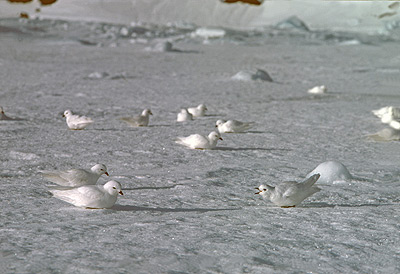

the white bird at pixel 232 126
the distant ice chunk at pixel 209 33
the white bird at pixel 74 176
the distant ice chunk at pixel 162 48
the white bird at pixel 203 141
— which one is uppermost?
the white bird at pixel 74 176

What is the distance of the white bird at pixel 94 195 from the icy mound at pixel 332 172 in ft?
4.77

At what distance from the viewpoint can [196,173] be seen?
4102 mm

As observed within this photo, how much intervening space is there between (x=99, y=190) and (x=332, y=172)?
1.60m

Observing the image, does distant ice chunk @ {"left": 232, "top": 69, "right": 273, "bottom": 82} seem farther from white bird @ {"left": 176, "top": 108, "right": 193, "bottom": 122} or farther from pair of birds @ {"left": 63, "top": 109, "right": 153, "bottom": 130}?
pair of birds @ {"left": 63, "top": 109, "right": 153, "bottom": 130}

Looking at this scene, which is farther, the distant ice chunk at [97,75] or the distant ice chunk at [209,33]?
the distant ice chunk at [209,33]

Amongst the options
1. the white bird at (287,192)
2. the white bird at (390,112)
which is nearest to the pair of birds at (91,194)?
the white bird at (287,192)

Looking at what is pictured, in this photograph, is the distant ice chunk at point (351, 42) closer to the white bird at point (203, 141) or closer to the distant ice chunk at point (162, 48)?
the distant ice chunk at point (162, 48)

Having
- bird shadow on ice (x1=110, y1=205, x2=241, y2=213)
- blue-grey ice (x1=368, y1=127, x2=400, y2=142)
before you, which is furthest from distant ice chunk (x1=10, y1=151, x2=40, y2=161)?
blue-grey ice (x1=368, y1=127, x2=400, y2=142)

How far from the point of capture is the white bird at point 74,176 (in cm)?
340

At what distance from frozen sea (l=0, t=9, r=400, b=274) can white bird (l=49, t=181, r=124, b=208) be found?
0.05 meters

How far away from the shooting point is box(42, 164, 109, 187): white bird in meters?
3.40

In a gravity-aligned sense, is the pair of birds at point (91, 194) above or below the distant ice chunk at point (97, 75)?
above

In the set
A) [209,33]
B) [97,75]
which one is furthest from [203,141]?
[209,33]

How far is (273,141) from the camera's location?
5.33 metres
